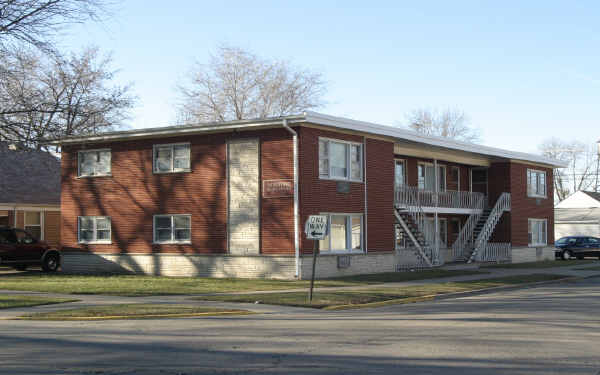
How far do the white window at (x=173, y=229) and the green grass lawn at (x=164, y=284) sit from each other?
6.15ft

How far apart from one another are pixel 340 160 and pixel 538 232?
1899 centimetres

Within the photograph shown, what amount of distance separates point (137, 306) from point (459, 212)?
889 inches

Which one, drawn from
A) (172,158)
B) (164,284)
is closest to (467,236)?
(172,158)

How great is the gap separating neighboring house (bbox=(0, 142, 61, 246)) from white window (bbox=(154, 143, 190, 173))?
932cm

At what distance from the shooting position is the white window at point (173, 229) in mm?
30484

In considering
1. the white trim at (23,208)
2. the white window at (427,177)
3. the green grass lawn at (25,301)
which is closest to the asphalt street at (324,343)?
the green grass lawn at (25,301)

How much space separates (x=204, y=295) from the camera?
21.5m

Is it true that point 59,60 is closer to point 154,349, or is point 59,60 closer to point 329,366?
point 154,349

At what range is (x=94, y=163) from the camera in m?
33.2

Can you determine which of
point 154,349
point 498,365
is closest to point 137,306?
point 154,349

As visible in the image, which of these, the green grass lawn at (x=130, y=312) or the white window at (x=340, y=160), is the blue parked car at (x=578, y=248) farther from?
the green grass lawn at (x=130, y=312)

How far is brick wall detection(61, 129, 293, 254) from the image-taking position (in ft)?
92.1

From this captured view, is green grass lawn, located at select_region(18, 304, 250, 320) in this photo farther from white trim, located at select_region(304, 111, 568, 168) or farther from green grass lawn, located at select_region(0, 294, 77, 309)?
white trim, located at select_region(304, 111, 568, 168)

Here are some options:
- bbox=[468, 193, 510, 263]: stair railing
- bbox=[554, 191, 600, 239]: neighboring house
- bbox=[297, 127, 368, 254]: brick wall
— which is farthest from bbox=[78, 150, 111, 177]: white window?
bbox=[554, 191, 600, 239]: neighboring house
